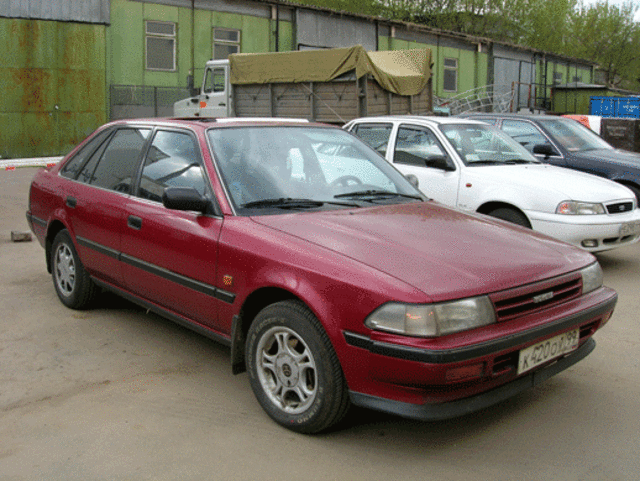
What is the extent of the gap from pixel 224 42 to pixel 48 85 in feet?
19.2

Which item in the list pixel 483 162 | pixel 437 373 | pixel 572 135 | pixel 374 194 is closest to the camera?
pixel 437 373

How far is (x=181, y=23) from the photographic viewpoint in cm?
2195

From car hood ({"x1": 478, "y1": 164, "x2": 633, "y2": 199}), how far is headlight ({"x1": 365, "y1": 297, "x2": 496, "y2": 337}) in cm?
411

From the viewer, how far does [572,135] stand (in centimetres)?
945

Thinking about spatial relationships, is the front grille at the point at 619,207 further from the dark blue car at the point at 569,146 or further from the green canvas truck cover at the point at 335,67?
the green canvas truck cover at the point at 335,67

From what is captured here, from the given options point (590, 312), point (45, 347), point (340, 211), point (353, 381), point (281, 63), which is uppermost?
point (281, 63)

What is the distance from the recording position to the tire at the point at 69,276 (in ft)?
17.4

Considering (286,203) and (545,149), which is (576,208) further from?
(286,203)

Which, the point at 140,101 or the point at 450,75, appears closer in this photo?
the point at 140,101

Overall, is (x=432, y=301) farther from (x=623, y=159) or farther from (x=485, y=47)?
(x=485, y=47)

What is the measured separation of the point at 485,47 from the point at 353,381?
106 ft

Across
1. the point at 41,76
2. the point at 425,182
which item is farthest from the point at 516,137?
the point at 41,76

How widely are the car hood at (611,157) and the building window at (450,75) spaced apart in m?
22.2

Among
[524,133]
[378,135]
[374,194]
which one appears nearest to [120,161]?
[374,194]
